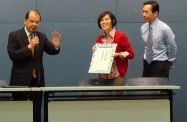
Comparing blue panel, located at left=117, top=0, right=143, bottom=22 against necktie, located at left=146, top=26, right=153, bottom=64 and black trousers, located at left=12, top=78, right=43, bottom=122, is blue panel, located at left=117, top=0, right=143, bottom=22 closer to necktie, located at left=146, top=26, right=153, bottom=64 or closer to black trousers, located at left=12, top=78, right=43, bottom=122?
necktie, located at left=146, top=26, right=153, bottom=64

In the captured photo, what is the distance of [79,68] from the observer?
528cm

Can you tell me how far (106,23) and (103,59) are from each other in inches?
20.2

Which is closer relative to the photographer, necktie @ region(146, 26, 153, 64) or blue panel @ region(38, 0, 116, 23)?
necktie @ region(146, 26, 153, 64)

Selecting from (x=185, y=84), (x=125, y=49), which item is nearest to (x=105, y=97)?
(x=125, y=49)

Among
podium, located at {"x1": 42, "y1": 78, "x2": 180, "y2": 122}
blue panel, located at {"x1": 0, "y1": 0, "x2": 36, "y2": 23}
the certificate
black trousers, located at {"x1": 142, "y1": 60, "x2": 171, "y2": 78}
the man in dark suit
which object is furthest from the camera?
blue panel, located at {"x1": 0, "y1": 0, "x2": 36, "y2": 23}

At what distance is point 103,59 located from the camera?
3607 mm

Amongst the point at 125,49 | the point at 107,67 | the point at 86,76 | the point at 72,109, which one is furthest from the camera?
the point at 86,76

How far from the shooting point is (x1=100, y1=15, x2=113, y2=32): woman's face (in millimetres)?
3982

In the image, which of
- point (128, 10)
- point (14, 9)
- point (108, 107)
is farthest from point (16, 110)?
point (128, 10)

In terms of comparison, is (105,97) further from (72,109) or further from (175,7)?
(175,7)

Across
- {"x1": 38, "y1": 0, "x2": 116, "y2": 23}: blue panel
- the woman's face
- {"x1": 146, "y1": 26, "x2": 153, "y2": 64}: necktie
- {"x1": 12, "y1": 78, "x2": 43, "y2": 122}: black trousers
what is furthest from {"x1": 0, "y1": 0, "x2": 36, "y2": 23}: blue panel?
{"x1": 12, "y1": 78, "x2": 43, "y2": 122}: black trousers

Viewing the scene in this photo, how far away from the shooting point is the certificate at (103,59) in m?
3.54

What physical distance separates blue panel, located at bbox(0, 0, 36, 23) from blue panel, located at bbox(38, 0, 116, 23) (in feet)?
0.51

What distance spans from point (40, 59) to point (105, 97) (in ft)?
3.25
